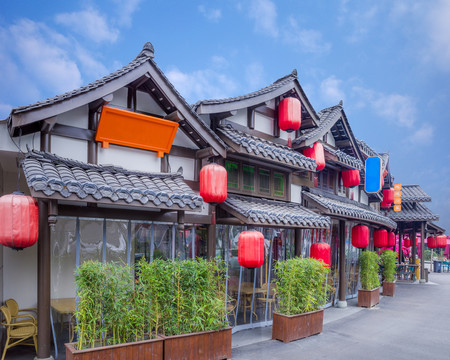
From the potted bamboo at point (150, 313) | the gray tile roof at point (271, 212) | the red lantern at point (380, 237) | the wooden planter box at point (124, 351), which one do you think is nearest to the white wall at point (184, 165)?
the gray tile roof at point (271, 212)

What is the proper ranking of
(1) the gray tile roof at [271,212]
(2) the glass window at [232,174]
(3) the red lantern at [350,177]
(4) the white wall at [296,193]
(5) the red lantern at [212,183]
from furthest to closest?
(3) the red lantern at [350,177] < (4) the white wall at [296,193] < (2) the glass window at [232,174] < (1) the gray tile roof at [271,212] < (5) the red lantern at [212,183]

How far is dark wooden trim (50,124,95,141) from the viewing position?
25.1 ft

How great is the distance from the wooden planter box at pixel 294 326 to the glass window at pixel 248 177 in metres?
3.63

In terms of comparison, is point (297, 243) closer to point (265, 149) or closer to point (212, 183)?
point (265, 149)

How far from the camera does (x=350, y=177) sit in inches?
635

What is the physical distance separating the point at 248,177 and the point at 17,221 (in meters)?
6.72

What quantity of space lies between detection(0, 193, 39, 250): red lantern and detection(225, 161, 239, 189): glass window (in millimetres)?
5615

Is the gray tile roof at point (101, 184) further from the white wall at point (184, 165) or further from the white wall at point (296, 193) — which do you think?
the white wall at point (296, 193)

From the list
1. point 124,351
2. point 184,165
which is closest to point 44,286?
point 124,351

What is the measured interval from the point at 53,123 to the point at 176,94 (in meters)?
2.74

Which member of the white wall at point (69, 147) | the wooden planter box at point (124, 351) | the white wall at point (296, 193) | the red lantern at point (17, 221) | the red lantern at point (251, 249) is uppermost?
the white wall at point (69, 147)

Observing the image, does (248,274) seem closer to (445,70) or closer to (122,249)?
(122,249)

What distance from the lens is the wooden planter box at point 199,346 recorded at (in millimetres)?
7309

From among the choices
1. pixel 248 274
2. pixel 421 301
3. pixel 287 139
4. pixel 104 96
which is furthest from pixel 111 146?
pixel 421 301
